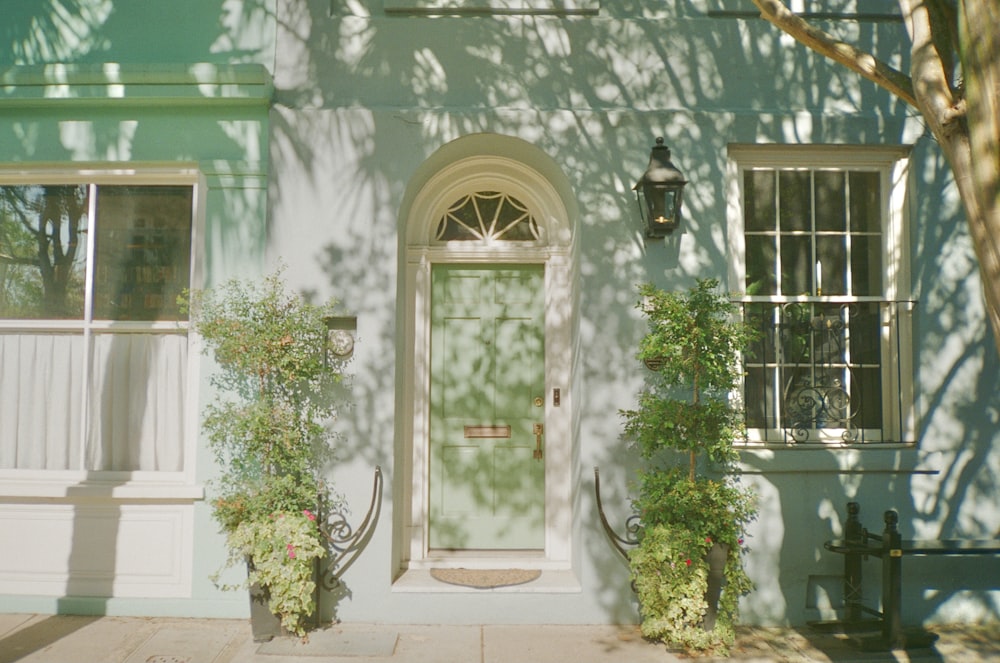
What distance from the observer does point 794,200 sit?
230 inches

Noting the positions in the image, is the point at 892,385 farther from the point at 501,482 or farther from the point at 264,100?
the point at 264,100

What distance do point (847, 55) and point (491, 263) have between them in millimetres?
3173

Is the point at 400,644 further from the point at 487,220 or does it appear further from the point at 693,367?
the point at 487,220

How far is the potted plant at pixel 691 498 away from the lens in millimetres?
4738

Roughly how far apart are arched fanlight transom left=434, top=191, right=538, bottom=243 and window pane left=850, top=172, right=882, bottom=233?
2.58m

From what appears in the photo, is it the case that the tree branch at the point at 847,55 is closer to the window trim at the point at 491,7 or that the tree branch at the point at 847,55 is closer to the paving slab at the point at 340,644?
the window trim at the point at 491,7

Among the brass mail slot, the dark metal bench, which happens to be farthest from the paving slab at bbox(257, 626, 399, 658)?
the dark metal bench

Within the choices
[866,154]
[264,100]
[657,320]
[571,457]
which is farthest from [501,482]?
[866,154]

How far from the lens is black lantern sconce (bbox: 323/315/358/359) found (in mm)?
5359

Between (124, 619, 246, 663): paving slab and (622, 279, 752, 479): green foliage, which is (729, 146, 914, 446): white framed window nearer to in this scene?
(622, 279, 752, 479): green foliage

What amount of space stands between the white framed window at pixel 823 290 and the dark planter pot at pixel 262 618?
3.70m

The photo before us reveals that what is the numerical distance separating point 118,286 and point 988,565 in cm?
702

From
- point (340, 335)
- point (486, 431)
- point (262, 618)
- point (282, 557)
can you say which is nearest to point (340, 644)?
point (262, 618)

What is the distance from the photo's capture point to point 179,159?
5.58 meters
